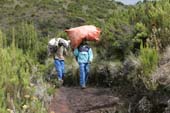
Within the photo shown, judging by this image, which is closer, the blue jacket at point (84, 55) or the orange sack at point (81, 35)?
the blue jacket at point (84, 55)

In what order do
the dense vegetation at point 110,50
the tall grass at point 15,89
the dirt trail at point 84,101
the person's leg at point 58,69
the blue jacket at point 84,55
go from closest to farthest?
1. the tall grass at point 15,89
2. the dense vegetation at point 110,50
3. the dirt trail at point 84,101
4. the blue jacket at point 84,55
5. the person's leg at point 58,69

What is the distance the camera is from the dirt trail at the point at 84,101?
9375 mm

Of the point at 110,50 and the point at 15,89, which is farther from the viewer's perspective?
the point at 110,50

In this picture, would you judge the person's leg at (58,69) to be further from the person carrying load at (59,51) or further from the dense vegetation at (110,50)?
the dense vegetation at (110,50)

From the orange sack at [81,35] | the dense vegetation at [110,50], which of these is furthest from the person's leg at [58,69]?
the orange sack at [81,35]

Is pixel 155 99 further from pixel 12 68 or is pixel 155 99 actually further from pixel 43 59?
pixel 43 59

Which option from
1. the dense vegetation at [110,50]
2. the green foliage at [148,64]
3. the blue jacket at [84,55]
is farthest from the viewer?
the blue jacket at [84,55]

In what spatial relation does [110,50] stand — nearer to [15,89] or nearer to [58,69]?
[58,69]

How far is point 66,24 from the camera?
37.8 meters

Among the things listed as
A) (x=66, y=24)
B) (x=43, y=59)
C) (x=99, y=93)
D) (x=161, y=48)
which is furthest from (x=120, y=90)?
(x=66, y=24)

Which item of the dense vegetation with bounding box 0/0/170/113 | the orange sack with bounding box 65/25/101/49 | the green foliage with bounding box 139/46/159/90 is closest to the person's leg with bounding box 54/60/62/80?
the dense vegetation with bounding box 0/0/170/113

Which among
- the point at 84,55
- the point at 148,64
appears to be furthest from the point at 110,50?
the point at 148,64

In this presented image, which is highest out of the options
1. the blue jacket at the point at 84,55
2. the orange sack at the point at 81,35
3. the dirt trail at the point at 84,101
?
the orange sack at the point at 81,35

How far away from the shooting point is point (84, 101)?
33.2 ft
